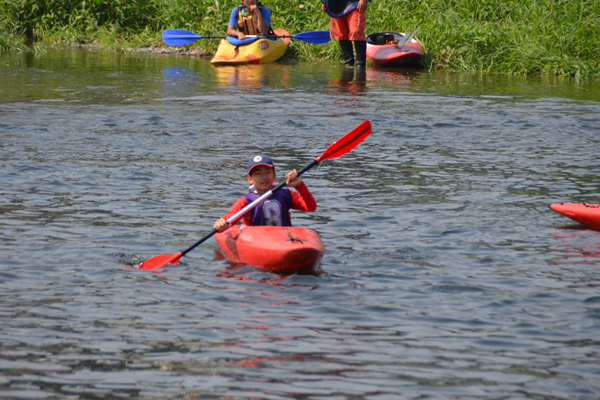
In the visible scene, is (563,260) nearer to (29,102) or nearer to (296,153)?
(296,153)

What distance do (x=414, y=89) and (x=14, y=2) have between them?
12.9 meters

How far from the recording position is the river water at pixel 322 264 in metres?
3.39

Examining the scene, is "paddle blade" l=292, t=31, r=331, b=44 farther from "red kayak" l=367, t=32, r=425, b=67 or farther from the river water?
the river water

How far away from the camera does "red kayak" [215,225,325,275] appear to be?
4766 millimetres

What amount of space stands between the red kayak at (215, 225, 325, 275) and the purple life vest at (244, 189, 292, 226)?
271mm

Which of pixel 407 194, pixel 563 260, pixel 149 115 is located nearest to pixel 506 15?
pixel 149 115

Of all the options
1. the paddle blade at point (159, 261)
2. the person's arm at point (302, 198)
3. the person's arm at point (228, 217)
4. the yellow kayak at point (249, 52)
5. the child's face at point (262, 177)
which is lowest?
the paddle blade at point (159, 261)

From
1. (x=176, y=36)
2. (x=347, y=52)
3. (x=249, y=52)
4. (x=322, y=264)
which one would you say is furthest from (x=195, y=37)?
(x=322, y=264)

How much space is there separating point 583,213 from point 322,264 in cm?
209

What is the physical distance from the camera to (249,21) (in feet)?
55.3

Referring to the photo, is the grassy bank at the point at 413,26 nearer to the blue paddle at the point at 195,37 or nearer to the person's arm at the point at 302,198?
the blue paddle at the point at 195,37

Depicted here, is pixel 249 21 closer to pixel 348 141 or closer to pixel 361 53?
pixel 361 53

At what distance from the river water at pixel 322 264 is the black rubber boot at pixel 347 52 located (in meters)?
5.59

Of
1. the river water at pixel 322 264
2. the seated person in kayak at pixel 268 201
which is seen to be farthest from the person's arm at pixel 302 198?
the river water at pixel 322 264
